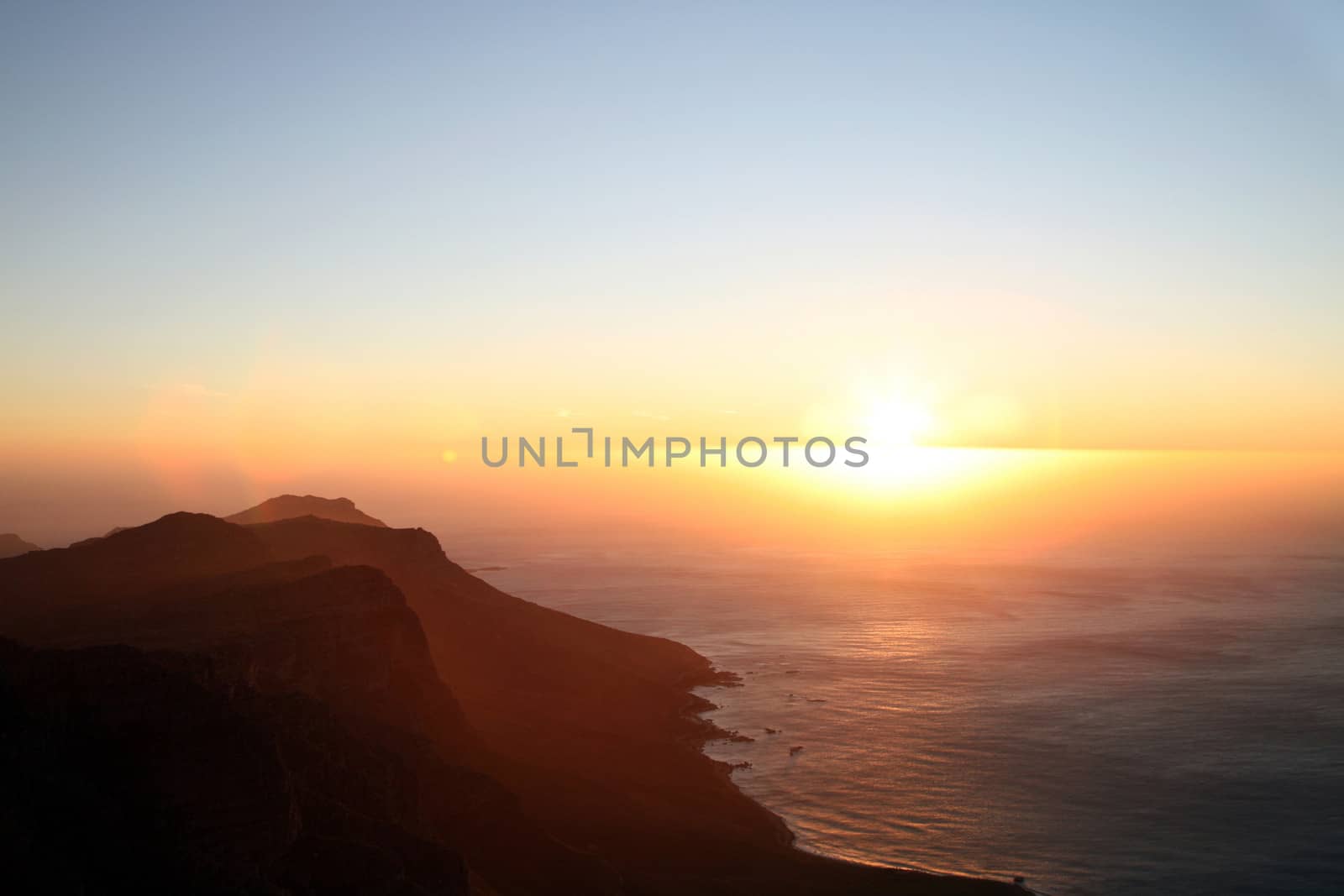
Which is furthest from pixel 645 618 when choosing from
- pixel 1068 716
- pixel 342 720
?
pixel 342 720

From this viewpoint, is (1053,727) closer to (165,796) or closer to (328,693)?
(328,693)

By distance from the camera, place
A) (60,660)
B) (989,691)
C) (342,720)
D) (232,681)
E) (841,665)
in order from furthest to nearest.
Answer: (841,665), (989,691), (342,720), (232,681), (60,660)

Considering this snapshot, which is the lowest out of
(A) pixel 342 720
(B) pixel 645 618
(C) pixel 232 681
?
(B) pixel 645 618

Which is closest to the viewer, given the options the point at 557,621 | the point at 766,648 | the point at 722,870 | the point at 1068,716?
the point at 722,870

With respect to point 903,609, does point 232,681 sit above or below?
above

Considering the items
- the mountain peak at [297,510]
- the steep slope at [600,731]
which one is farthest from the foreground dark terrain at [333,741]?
the mountain peak at [297,510]

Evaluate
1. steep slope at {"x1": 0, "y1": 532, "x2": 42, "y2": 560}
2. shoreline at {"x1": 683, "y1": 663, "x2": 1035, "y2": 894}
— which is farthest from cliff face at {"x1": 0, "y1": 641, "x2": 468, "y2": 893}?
steep slope at {"x1": 0, "y1": 532, "x2": 42, "y2": 560}

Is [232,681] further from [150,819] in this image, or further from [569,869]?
[569,869]

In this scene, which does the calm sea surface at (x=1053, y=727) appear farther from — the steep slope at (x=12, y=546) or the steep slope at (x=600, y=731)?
the steep slope at (x=12, y=546)
